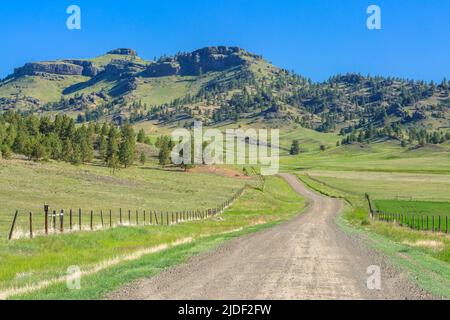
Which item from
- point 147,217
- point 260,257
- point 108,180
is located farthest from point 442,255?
point 108,180

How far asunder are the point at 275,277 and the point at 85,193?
56.1 metres

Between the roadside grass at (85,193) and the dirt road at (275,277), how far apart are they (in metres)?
17.8

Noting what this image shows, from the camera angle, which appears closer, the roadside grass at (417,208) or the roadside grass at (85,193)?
the roadside grass at (85,193)

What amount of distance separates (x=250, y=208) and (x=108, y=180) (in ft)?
80.7

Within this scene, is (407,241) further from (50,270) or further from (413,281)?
(50,270)

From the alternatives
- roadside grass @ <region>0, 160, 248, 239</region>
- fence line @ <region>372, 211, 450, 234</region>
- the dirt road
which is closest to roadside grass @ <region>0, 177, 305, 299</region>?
the dirt road

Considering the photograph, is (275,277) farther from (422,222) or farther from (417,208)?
(417,208)

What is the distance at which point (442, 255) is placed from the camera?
28.7 meters

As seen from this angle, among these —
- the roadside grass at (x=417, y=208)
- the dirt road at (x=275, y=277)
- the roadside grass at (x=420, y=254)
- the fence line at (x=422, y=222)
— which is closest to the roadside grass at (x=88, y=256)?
the dirt road at (x=275, y=277)

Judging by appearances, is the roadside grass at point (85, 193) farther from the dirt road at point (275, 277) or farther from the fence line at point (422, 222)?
the fence line at point (422, 222)

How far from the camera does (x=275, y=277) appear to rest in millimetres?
16562

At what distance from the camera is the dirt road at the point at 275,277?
46.2 ft

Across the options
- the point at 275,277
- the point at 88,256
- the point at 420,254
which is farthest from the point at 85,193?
the point at 275,277
